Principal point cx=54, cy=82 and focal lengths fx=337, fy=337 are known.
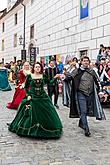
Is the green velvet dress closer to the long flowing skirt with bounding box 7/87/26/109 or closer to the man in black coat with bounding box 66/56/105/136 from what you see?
the man in black coat with bounding box 66/56/105/136

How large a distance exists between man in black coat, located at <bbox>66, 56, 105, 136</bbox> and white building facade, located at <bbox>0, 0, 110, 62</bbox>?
7370mm

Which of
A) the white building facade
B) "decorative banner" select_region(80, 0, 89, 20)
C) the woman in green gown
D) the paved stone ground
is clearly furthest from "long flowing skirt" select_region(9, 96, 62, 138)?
"decorative banner" select_region(80, 0, 89, 20)

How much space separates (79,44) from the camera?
56.8 ft

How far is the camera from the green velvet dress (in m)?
6.47

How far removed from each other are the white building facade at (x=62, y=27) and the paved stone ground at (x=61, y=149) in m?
8.04

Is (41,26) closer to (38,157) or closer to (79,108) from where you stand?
(79,108)

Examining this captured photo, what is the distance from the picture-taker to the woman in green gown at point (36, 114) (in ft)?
21.2

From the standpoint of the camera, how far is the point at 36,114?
6559 millimetres

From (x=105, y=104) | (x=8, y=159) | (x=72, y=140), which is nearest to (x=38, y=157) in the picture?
(x=8, y=159)

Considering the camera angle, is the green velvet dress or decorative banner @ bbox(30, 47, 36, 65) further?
decorative banner @ bbox(30, 47, 36, 65)

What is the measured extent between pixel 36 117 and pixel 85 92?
120 cm

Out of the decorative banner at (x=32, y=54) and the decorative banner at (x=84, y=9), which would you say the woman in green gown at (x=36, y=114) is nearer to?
the decorative banner at (x=84, y=9)

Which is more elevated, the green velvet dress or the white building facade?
the white building facade

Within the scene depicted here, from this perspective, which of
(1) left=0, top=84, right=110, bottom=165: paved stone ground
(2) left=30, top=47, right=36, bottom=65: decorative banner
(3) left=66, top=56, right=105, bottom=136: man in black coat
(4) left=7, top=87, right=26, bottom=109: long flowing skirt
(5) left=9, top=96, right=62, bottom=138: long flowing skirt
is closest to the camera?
(1) left=0, top=84, right=110, bottom=165: paved stone ground
